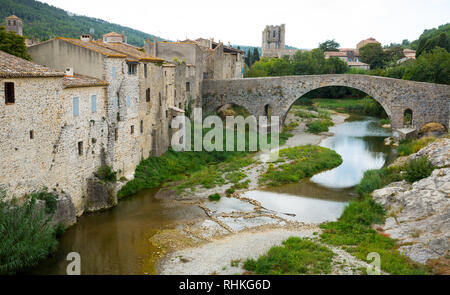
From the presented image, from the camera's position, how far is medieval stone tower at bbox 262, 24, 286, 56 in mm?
114375

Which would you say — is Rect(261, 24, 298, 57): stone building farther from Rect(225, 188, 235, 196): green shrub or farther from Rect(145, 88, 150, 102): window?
Rect(225, 188, 235, 196): green shrub

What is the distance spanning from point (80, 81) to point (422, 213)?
42.1 ft

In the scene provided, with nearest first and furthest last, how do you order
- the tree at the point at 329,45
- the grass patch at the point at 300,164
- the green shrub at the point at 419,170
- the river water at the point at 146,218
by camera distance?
the river water at the point at 146,218 < the green shrub at the point at 419,170 < the grass patch at the point at 300,164 < the tree at the point at 329,45

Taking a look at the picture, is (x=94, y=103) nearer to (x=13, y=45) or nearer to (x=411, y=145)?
(x=13, y=45)

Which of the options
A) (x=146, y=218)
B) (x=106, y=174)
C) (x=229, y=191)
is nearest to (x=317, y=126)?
(x=229, y=191)

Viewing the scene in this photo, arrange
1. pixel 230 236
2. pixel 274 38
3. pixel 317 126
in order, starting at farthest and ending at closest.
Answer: pixel 274 38 → pixel 317 126 → pixel 230 236

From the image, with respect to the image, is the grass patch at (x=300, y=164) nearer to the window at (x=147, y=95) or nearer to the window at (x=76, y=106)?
the window at (x=147, y=95)

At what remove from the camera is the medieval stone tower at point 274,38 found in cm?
11438

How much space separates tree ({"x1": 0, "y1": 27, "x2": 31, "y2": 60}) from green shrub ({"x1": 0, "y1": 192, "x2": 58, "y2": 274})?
723cm

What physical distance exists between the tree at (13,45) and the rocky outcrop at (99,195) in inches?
228

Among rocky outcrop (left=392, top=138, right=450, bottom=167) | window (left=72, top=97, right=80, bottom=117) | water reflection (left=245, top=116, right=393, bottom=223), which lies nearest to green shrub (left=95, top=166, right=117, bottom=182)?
window (left=72, top=97, right=80, bottom=117)

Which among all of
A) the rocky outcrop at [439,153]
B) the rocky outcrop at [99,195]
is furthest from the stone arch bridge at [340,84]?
the rocky outcrop at [99,195]

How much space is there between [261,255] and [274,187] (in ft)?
29.7

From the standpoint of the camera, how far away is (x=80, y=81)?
56.1ft
